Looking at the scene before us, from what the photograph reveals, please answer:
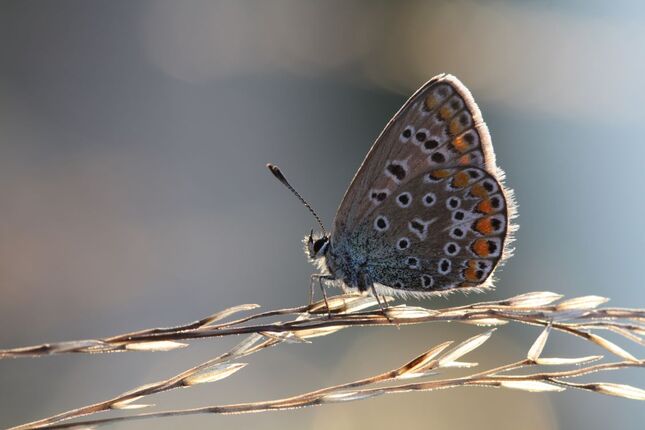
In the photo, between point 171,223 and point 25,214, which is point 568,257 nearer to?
point 171,223

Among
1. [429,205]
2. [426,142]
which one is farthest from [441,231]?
[426,142]

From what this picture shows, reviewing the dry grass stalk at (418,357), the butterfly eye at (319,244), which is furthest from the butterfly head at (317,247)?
the dry grass stalk at (418,357)

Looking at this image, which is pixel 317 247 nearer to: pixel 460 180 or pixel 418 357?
pixel 460 180

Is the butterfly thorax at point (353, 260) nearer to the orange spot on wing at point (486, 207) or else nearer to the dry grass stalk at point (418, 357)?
the orange spot on wing at point (486, 207)

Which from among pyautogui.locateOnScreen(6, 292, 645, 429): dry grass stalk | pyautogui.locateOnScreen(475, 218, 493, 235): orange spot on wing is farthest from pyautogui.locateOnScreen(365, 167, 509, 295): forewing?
pyautogui.locateOnScreen(6, 292, 645, 429): dry grass stalk

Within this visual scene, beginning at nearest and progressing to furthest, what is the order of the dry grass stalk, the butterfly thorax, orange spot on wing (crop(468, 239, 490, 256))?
the dry grass stalk
orange spot on wing (crop(468, 239, 490, 256))
the butterfly thorax

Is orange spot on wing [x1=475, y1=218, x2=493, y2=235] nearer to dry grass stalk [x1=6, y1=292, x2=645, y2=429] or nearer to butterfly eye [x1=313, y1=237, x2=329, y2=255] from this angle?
butterfly eye [x1=313, y1=237, x2=329, y2=255]

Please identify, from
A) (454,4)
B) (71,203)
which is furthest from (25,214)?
(454,4)
